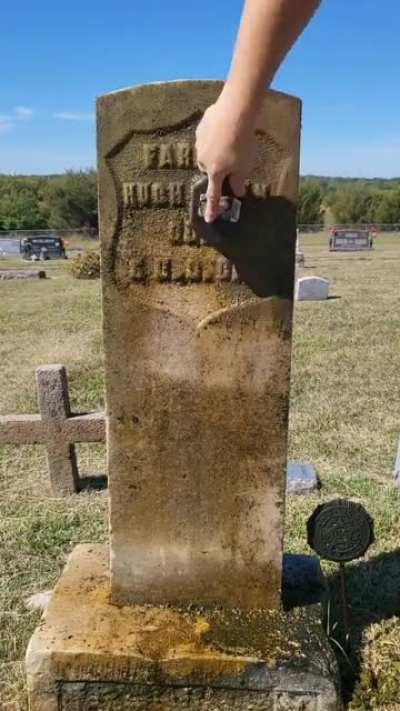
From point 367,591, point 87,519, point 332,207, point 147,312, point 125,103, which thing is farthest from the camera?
point 332,207

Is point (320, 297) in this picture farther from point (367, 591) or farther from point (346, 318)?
point (367, 591)

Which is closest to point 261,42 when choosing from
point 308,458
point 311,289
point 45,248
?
point 308,458

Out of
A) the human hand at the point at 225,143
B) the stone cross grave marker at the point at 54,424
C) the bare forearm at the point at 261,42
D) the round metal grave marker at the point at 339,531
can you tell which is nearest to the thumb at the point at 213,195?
the human hand at the point at 225,143

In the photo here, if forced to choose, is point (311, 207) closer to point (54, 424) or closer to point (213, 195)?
point (54, 424)

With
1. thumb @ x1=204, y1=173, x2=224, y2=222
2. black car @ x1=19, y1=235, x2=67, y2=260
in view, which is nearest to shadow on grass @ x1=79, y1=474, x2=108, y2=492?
thumb @ x1=204, y1=173, x2=224, y2=222

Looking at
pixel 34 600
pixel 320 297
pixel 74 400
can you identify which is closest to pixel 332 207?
pixel 320 297

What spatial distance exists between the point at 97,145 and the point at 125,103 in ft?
0.53

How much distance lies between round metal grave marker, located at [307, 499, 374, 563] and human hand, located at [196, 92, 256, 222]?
1404 millimetres

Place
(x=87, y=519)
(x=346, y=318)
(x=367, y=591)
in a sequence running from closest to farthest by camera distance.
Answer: (x=367, y=591) < (x=87, y=519) < (x=346, y=318)

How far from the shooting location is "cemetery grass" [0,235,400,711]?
304 cm

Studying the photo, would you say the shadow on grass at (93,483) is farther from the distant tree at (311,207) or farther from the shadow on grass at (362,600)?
the distant tree at (311,207)

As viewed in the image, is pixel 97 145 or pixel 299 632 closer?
pixel 97 145

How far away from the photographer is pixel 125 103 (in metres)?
2.08

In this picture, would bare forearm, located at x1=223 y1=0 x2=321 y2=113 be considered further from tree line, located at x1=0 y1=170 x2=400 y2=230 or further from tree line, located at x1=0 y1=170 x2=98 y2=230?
tree line, located at x1=0 y1=170 x2=98 y2=230
